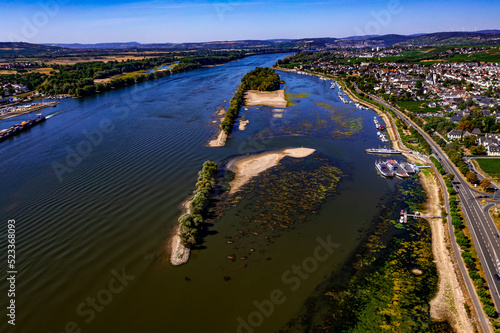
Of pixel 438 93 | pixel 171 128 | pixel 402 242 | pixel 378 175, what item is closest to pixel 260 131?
pixel 171 128

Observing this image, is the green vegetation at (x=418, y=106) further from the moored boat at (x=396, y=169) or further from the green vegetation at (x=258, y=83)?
the green vegetation at (x=258, y=83)

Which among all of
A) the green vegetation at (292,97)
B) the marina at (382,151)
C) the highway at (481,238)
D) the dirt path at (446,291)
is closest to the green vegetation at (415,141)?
the marina at (382,151)

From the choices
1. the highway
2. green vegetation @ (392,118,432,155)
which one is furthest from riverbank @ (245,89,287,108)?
the highway

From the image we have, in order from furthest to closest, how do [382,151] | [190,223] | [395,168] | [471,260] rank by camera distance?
[382,151], [395,168], [190,223], [471,260]

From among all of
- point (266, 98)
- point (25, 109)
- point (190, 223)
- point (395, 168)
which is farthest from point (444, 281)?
point (25, 109)

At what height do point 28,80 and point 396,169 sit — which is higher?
point 28,80

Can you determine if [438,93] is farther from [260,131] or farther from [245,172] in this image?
[245,172]

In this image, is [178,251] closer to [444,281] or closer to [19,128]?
[444,281]
